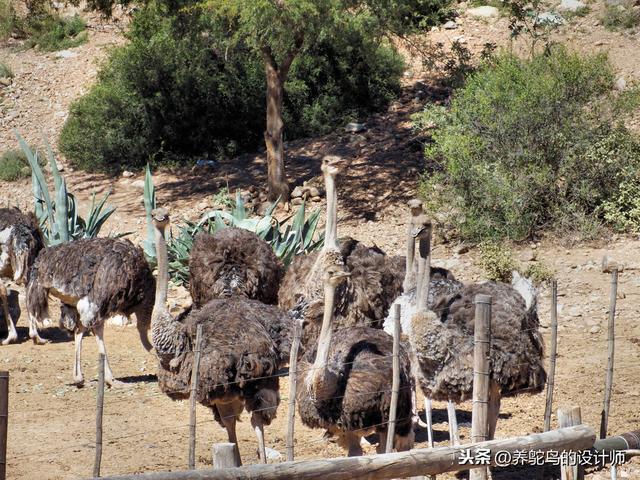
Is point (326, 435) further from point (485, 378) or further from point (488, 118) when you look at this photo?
point (488, 118)

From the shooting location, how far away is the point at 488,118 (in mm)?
14602

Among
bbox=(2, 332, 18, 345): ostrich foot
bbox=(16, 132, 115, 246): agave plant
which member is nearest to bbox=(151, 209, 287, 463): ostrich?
bbox=(2, 332, 18, 345): ostrich foot

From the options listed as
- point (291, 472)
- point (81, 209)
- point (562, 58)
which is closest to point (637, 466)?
point (291, 472)

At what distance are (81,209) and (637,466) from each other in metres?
11.6

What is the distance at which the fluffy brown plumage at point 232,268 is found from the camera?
9469mm

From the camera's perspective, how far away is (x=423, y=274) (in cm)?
777

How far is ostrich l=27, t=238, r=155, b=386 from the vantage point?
33.0 feet

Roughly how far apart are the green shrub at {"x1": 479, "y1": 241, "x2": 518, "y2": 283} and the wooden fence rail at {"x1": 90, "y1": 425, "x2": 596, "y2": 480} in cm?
692

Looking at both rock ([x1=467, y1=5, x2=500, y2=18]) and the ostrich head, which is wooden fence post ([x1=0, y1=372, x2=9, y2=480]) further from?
rock ([x1=467, y1=5, x2=500, y2=18])

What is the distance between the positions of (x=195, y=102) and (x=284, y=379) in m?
10.3

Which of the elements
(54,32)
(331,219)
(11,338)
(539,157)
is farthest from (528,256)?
(54,32)

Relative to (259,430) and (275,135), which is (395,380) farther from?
(275,135)

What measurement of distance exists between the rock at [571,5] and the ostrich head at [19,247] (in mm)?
13771

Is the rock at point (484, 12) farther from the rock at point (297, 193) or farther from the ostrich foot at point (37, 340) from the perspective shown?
the ostrich foot at point (37, 340)
